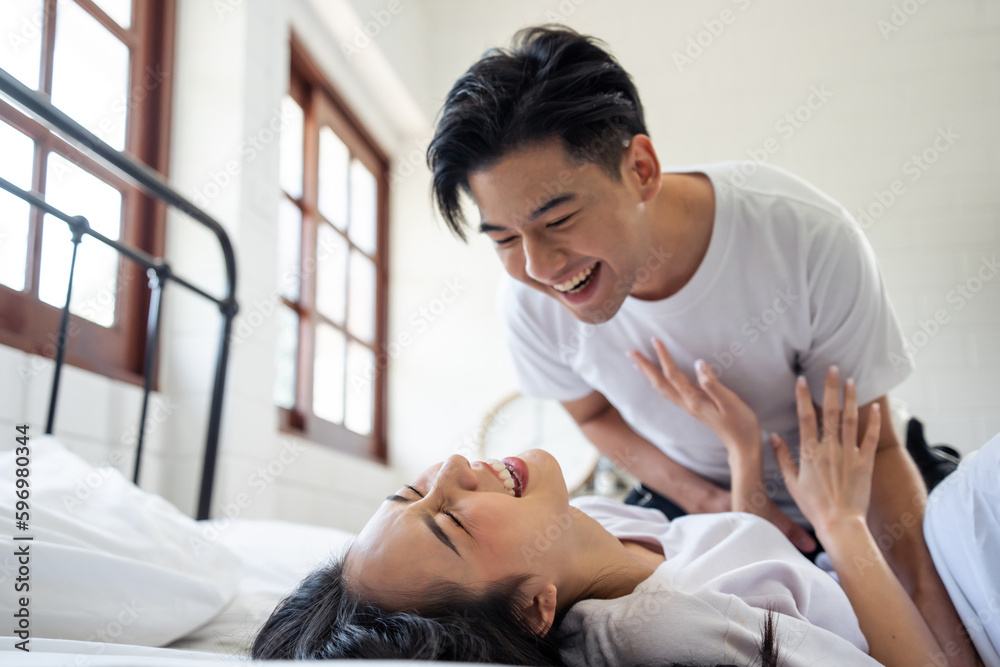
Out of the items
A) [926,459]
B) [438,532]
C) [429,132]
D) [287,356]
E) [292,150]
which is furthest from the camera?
[429,132]

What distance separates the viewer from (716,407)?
1.38m

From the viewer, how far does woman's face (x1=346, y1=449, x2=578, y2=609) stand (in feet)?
3.06

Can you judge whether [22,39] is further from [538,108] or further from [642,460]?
[642,460]

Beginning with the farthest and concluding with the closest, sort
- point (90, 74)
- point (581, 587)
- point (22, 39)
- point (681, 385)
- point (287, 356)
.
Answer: point (287, 356) < point (90, 74) < point (22, 39) < point (681, 385) < point (581, 587)

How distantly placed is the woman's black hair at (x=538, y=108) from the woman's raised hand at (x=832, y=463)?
0.51 metres

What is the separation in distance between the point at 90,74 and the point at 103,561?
1.48m

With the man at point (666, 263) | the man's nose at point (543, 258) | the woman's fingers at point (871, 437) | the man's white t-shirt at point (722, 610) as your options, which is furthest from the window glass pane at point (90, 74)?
the woman's fingers at point (871, 437)

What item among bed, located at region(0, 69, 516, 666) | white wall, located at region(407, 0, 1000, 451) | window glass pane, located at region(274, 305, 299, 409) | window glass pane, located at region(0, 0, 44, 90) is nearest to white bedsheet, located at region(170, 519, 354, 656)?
bed, located at region(0, 69, 516, 666)

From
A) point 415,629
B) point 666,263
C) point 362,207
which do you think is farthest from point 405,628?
point 362,207

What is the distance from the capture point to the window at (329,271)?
3059 millimetres

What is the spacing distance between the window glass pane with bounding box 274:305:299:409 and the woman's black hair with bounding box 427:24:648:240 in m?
1.76

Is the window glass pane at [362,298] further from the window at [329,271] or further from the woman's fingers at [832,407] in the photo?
the woman's fingers at [832,407]

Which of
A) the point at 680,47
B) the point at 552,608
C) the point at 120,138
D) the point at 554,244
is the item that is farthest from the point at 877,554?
the point at 680,47

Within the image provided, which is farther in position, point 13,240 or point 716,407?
point 13,240
